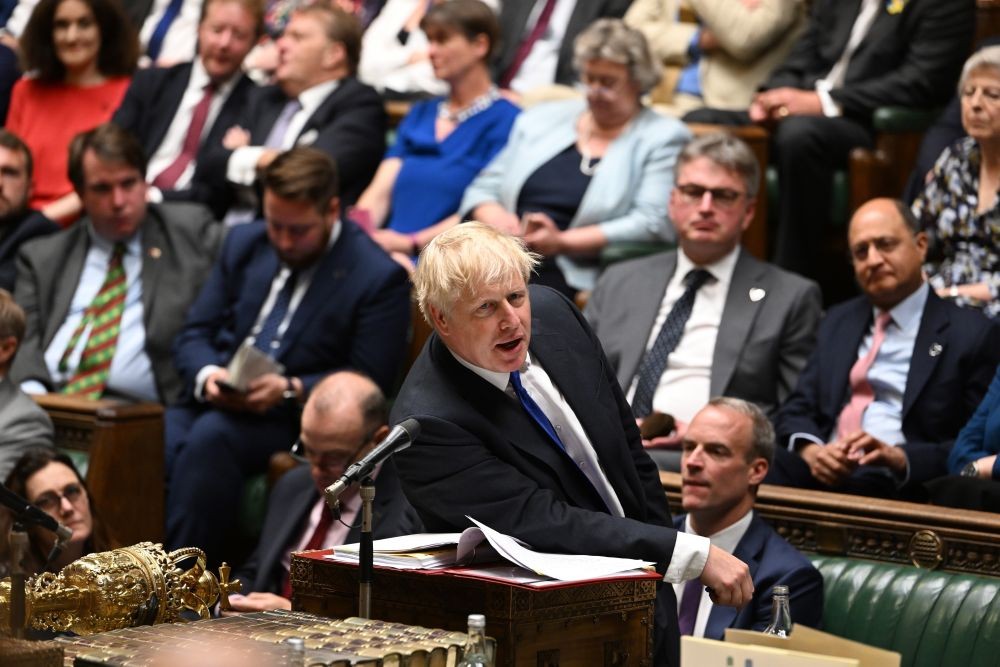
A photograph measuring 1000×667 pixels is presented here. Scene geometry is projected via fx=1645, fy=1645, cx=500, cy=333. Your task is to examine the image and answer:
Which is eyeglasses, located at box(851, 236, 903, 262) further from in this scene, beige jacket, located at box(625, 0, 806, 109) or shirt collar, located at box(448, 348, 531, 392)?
shirt collar, located at box(448, 348, 531, 392)

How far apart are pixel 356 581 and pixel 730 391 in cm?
189

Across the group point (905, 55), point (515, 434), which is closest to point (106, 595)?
point (515, 434)

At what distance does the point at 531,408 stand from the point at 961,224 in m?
2.02

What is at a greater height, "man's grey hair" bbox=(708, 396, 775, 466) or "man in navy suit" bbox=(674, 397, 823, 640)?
"man's grey hair" bbox=(708, 396, 775, 466)

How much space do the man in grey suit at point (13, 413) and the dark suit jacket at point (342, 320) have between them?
0.58 metres

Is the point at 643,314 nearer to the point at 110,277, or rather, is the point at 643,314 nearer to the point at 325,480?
the point at 325,480

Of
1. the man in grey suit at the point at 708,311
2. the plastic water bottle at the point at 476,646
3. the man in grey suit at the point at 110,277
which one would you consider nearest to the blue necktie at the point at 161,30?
the man in grey suit at the point at 110,277

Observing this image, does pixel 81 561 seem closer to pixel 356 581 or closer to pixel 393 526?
pixel 356 581

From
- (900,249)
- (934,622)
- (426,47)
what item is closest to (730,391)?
(900,249)

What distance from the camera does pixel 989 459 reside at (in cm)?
356

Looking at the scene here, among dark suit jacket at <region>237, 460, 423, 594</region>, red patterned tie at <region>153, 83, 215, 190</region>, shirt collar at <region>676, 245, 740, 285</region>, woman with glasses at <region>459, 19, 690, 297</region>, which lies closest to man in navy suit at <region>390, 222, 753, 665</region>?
dark suit jacket at <region>237, 460, 423, 594</region>

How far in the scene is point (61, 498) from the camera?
12.4 ft

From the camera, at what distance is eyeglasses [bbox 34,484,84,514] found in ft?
12.4

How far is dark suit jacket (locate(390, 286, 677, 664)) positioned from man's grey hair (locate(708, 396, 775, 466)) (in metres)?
0.62
